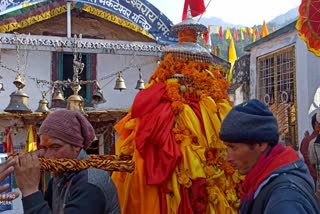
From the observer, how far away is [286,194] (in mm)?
1732

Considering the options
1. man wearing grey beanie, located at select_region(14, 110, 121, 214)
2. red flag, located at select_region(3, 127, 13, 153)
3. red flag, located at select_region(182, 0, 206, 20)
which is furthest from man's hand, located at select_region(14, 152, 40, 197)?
red flag, located at select_region(3, 127, 13, 153)

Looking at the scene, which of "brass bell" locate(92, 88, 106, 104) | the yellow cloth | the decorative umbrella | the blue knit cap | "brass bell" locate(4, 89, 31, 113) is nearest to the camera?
the blue knit cap

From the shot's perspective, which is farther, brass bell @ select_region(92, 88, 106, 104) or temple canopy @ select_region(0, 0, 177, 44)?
temple canopy @ select_region(0, 0, 177, 44)

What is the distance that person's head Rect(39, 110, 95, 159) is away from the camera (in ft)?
7.73

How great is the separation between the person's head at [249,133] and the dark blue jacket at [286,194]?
16 centimetres

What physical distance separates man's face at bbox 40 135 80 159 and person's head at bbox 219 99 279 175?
2.82 ft

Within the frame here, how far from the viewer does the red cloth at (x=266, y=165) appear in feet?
6.21

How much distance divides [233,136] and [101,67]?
1153 cm

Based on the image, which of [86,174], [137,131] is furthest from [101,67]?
[86,174]

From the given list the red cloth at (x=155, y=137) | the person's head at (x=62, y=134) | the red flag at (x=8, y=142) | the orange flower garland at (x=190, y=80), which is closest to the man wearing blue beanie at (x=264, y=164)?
the person's head at (x=62, y=134)

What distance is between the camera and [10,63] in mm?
12336

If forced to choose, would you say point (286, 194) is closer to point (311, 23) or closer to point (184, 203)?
point (184, 203)

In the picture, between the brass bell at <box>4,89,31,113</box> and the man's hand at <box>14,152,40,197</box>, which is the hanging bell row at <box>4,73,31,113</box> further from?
the man's hand at <box>14,152,40,197</box>

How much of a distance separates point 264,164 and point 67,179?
1.03 metres
